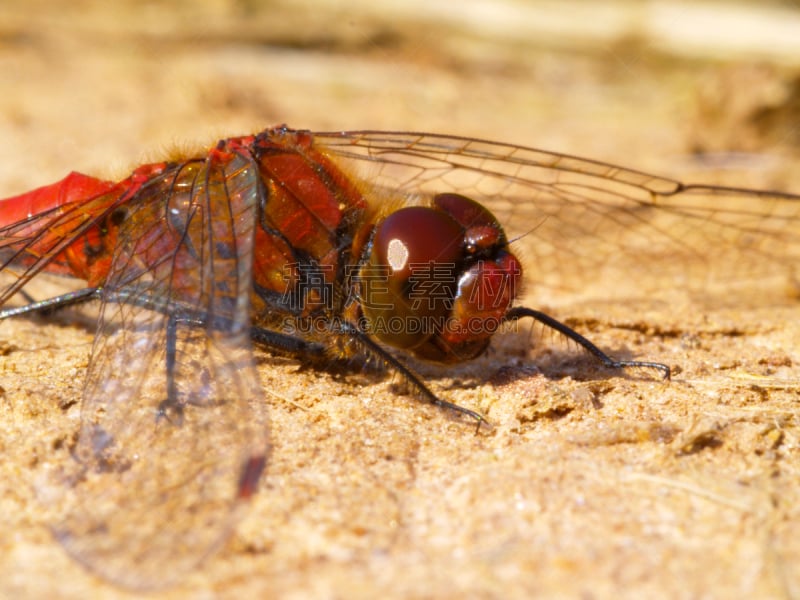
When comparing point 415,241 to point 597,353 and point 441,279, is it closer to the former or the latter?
point 441,279

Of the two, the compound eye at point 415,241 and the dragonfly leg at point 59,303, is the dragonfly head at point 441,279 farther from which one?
the dragonfly leg at point 59,303

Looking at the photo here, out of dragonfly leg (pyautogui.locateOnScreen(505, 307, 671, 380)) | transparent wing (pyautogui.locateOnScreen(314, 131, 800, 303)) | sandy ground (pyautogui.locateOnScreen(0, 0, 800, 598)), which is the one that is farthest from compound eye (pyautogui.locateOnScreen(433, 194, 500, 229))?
sandy ground (pyautogui.locateOnScreen(0, 0, 800, 598))

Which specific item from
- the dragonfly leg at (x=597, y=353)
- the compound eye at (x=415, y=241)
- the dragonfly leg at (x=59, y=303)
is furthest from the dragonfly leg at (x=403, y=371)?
the dragonfly leg at (x=59, y=303)

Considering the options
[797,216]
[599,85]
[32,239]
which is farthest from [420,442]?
[599,85]

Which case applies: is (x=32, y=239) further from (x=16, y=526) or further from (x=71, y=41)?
(x=71, y=41)

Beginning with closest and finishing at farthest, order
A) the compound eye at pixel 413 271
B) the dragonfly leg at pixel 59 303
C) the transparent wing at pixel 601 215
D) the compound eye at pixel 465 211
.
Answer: the compound eye at pixel 413 271, the compound eye at pixel 465 211, the dragonfly leg at pixel 59 303, the transparent wing at pixel 601 215
